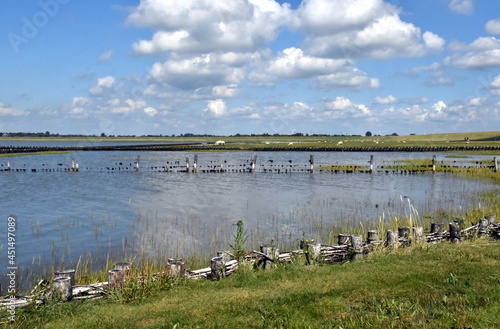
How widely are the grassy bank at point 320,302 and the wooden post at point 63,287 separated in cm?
25

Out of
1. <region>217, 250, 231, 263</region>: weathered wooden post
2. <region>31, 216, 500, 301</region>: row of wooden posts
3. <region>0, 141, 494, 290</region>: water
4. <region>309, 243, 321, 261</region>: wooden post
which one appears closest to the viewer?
<region>31, 216, 500, 301</region>: row of wooden posts

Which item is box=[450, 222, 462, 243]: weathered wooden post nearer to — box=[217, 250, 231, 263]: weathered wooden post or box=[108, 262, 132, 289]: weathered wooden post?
box=[217, 250, 231, 263]: weathered wooden post

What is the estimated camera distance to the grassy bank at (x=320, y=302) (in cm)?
746

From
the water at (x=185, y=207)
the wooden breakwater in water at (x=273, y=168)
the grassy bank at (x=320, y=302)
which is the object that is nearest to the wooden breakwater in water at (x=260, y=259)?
the grassy bank at (x=320, y=302)

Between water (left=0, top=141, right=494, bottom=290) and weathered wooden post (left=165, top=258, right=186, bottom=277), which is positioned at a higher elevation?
weathered wooden post (left=165, top=258, right=186, bottom=277)

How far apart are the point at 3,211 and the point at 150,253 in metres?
15.6

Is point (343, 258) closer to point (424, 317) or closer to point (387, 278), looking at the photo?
point (387, 278)

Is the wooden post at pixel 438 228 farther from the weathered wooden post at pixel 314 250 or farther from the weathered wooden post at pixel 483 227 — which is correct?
the weathered wooden post at pixel 314 250

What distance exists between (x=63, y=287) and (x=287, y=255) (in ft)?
18.8

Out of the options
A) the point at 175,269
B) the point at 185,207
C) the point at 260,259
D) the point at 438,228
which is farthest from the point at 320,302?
the point at 185,207

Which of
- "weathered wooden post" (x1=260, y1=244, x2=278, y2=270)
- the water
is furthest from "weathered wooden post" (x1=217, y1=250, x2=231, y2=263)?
the water

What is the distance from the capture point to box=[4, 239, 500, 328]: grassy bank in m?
7.46

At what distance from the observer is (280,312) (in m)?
7.95

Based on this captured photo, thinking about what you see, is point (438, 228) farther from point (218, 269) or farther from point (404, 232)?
point (218, 269)
